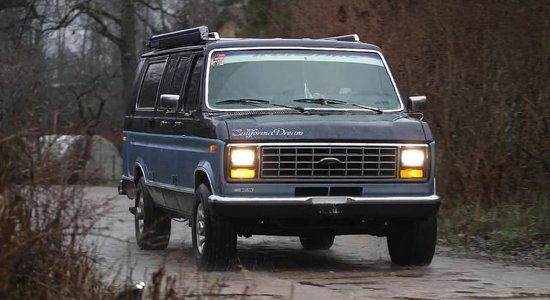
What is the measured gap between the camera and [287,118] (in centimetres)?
1034

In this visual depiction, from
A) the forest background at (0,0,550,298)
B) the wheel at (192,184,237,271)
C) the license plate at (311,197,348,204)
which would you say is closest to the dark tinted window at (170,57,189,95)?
the forest background at (0,0,550,298)

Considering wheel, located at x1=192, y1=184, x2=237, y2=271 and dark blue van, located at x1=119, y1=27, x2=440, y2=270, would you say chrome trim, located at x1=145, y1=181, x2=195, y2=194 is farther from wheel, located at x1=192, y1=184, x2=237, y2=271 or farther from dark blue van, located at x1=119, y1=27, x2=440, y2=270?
wheel, located at x1=192, y1=184, x2=237, y2=271

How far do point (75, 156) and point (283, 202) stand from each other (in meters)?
3.17

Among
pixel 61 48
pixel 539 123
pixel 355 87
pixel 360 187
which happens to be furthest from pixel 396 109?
pixel 61 48

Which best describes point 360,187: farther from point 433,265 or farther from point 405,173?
point 433,265

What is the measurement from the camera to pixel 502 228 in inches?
509

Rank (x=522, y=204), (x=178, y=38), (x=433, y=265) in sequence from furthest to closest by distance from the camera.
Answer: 1. (x=522, y=204)
2. (x=178, y=38)
3. (x=433, y=265)

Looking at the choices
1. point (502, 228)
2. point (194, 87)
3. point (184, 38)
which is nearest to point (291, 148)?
point (194, 87)

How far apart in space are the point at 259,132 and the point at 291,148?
0.32 metres

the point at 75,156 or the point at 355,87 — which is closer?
the point at 75,156

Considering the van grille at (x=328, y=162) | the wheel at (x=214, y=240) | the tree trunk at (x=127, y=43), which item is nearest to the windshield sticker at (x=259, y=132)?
the van grille at (x=328, y=162)

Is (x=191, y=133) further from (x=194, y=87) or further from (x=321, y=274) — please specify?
(x=321, y=274)

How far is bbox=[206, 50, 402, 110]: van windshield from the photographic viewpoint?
10992mm

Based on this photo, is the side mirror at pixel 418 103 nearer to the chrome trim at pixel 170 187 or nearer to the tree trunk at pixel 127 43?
the chrome trim at pixel 170 187
